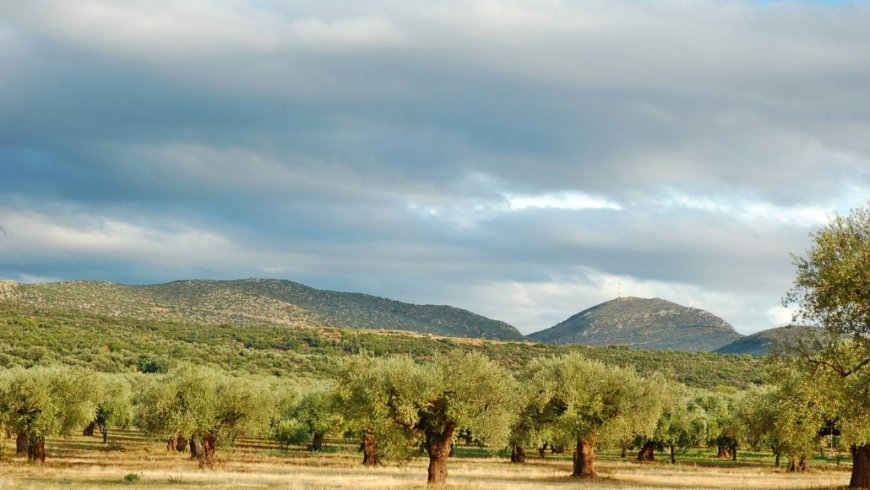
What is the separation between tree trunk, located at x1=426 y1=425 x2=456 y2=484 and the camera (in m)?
52.0

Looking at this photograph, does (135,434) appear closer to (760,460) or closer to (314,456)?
(314,456)

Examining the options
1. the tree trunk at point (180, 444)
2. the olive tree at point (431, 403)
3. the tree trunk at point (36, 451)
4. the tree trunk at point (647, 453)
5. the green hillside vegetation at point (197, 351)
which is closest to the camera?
the olive tree at point (431, 403)

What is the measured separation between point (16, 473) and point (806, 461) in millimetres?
62863

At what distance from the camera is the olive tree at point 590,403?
217 feet

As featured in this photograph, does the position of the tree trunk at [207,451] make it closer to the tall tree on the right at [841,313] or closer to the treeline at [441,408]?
the treeline at [441,408]

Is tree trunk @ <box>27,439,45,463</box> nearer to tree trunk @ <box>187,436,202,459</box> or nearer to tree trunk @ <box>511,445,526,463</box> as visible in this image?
tree trunk @ <box>187,436,202,459</box>

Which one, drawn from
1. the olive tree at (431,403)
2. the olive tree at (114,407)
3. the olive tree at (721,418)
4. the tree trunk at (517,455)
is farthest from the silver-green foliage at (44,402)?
the olive tree at (721,418)

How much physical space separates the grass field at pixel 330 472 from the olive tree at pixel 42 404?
7.56ft

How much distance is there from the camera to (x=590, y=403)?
66.5 meters

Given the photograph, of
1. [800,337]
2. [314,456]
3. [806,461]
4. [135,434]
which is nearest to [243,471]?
[314,456]

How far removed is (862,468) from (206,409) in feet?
158

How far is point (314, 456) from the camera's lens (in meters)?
84.8

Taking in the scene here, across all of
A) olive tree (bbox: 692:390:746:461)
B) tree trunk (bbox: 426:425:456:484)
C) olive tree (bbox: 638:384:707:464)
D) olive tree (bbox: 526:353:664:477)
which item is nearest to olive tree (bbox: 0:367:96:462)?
tree trunk (bbox: 426:425:456:484)

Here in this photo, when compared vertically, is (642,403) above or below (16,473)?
above
